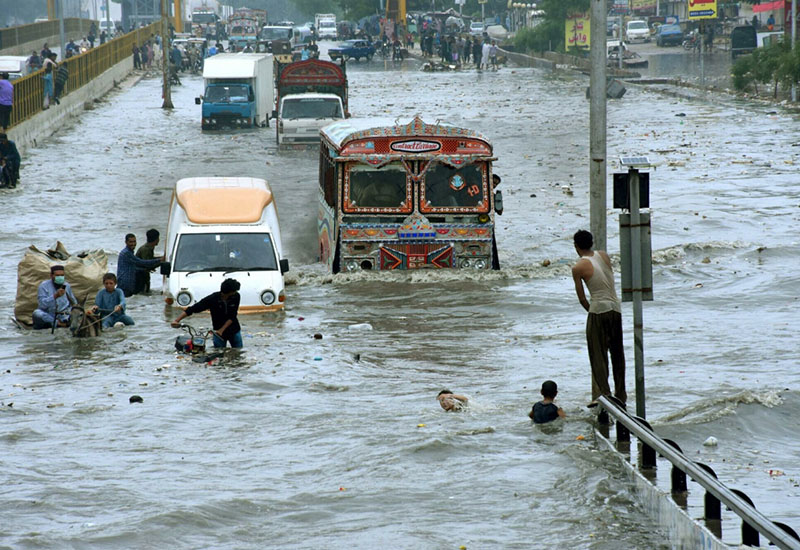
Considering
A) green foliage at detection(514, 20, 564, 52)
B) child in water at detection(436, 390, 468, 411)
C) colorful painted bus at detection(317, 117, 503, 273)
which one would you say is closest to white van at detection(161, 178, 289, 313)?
colorful painted bus at detection(317, 117, 503, 273)

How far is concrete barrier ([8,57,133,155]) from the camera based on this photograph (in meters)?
37.0

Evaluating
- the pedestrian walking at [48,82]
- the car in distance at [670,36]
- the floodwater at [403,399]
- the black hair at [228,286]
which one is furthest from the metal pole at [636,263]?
the car in distance at [670,36]

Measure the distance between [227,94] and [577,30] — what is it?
3337 cm

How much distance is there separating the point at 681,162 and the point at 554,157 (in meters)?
3.86

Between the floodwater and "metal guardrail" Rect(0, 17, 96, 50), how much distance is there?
51.8 m

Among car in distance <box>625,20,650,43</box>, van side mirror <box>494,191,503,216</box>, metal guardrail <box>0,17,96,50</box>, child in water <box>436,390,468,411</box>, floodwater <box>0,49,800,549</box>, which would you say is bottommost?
floodwater <box>0,49,800,549</box>

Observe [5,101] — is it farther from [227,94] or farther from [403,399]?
[403,399]

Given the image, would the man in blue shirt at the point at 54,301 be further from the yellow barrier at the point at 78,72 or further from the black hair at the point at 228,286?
the yellow barrier at the point at 78,72

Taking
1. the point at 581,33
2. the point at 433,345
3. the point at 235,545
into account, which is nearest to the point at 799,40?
the point at 581,33

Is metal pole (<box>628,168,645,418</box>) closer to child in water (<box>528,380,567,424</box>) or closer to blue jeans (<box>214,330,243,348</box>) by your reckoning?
child in water (<box>528,380,567,424</box>)

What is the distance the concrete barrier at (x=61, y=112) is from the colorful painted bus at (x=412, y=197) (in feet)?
63.7

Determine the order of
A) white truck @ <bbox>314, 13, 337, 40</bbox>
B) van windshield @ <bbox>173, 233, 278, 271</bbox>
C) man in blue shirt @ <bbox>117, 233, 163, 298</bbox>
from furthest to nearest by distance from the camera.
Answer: white truck @ <bbox>314, 13, 337, 40</bbox>
man in blue shirt @ <bbox>117, 233, 163, 298</bbox>
van windshield @ <bbox>173, 233, 278, 271</bbox>

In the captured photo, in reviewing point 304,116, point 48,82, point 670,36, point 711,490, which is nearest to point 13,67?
point 48,82

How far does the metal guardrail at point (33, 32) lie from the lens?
7612cm
